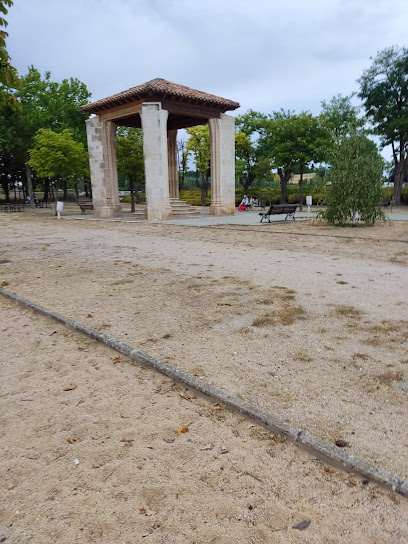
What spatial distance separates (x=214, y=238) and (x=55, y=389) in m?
9.81

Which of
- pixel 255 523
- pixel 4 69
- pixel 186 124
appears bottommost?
pixel 255 523

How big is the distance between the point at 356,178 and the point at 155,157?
1092 cm

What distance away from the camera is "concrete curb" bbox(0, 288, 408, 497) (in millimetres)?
1959

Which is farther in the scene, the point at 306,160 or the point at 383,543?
the point at 306,160

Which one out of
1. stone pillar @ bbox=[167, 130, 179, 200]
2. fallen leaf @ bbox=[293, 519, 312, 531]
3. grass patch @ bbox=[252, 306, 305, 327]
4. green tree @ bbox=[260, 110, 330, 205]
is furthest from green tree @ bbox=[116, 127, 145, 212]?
fallen leaf @ bbox=[293, 519, 312, 531]

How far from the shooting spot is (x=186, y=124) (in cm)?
2702

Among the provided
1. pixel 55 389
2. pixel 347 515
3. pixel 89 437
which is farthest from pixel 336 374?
pixel 55 389

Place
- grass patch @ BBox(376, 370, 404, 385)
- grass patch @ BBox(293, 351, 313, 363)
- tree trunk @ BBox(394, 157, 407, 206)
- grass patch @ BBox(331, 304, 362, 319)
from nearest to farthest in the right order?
grass patch @ BBox(376, 370, 404, 385) < grass patch @ BBox(293, 351, 313, 363) < grass patch @ BBox(331, 304, 362, 319) < tree trunk @ BBox(394, 157, 407, 206)

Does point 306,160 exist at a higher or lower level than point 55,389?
A: higher

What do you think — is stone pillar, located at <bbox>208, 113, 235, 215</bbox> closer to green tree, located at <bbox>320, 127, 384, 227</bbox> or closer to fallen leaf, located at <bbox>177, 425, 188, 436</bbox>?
green tree, located at <bbox>320, 127, 384, 227</bbox>

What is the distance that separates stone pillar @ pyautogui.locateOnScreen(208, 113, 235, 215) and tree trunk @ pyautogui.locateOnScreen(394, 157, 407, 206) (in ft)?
54.2

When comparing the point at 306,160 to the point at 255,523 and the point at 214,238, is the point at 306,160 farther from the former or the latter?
the point at 255,523

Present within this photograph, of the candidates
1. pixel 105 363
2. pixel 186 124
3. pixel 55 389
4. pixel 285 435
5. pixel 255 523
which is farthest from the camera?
pixel 186 124

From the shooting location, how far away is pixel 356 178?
1406 centimetres
